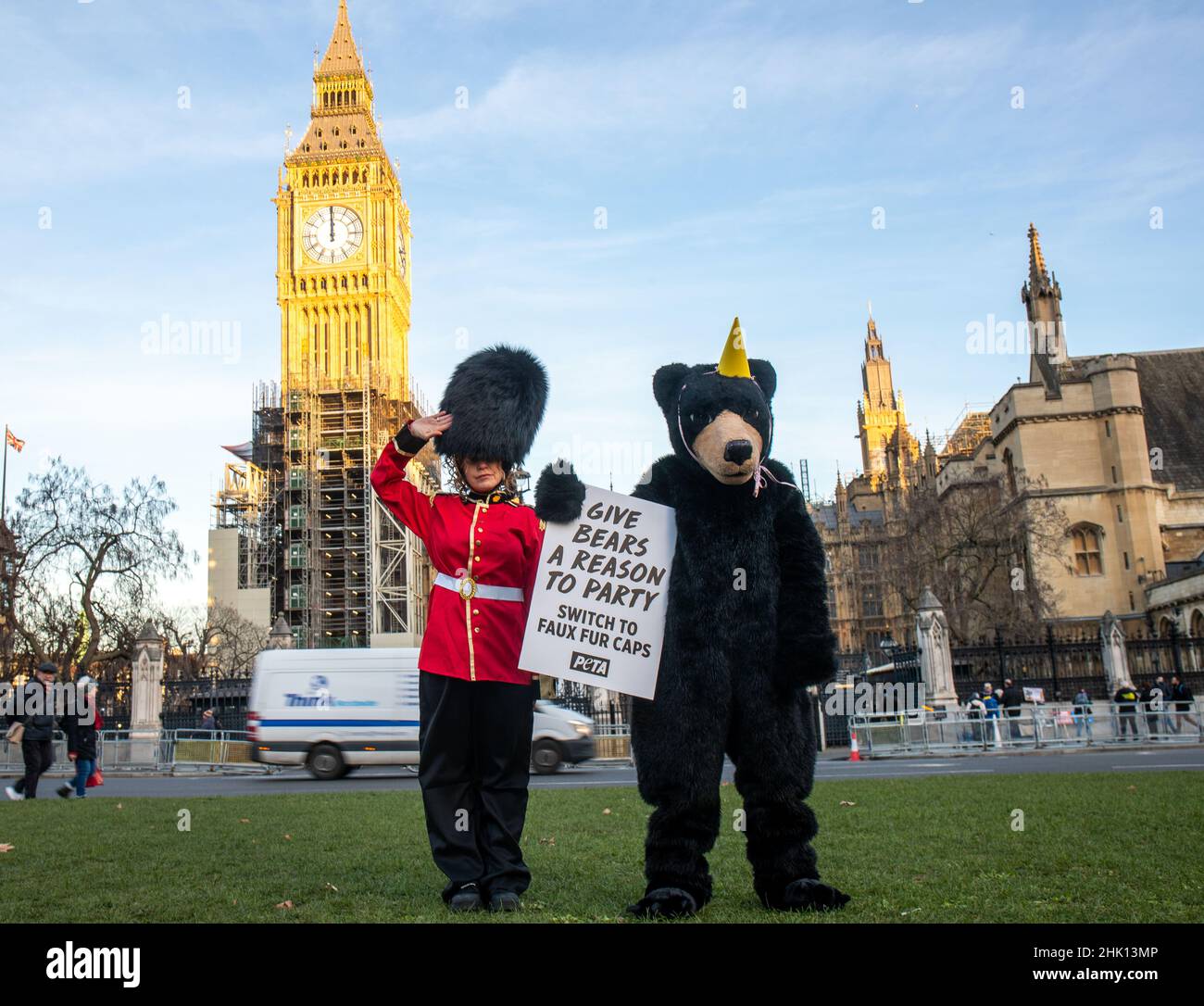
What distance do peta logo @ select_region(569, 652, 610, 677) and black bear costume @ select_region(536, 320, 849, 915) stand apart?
0.24 m

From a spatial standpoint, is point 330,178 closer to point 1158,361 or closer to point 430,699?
point 1158,361

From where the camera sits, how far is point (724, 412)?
502 centimetres

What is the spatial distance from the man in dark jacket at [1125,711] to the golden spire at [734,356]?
20.0 m

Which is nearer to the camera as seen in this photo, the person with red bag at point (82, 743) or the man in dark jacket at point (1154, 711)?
the person with red bag at point (82, 743)

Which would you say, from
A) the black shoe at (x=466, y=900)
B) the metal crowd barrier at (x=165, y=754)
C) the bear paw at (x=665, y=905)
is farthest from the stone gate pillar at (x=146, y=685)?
the bear paw at (x=665, y=905)

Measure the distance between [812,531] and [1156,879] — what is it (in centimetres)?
216

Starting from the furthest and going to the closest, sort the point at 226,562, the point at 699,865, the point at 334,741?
the point at 226,562 < the point at 334,741 < the point at 699,865

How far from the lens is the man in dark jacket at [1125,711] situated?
72.1ft

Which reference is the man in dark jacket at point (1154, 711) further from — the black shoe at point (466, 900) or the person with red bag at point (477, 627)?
the black shoe at point (466, 900)

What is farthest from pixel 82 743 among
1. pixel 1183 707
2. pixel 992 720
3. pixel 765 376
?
pixel 1183 707

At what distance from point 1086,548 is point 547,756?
3697cm

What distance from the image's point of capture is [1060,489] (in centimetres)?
4838

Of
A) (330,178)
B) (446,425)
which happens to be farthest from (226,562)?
(446,425)
